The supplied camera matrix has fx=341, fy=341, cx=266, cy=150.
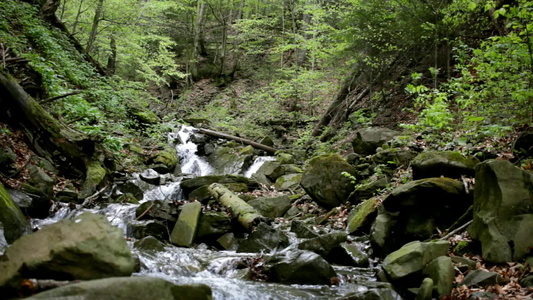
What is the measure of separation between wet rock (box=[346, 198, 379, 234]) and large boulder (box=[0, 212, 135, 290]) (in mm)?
4950

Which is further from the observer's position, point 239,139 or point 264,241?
point 239,139

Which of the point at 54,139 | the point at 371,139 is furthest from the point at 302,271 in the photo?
the point at 54,139

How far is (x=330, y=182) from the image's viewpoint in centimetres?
854

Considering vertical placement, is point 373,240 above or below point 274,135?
above

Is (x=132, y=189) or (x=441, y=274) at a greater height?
(x=441, y=274)

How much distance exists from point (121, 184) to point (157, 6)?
1226 cm

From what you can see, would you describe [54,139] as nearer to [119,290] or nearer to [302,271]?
[302,271]

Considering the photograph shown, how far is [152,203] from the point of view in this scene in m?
7.46

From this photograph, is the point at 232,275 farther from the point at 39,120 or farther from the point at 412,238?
the point at 39,120

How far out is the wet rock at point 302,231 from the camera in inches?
261

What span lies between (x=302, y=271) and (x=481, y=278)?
222cm

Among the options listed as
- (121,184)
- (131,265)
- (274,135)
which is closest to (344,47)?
(274,135)

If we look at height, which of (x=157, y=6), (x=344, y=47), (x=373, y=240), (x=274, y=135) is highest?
(x=157, y=6)

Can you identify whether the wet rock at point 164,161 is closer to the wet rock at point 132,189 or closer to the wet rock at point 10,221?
the wet rock at point 132,189
